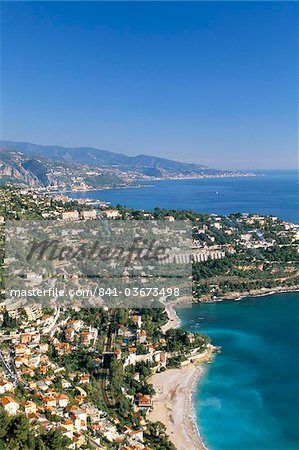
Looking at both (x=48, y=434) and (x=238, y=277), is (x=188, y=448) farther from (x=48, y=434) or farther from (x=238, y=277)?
(x=238, y=277)

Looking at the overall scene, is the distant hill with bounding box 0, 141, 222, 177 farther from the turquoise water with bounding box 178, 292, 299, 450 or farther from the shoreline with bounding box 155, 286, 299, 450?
the shoreline with bounding box 155, 286, 299, 450

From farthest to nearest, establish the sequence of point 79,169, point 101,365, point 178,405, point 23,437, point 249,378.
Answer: point 79,169 < point 249,378 < point 101,365 < point 178,405 < point 23,437

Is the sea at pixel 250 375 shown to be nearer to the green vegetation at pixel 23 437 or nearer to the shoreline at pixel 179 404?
the shoreline at pixel 179 404

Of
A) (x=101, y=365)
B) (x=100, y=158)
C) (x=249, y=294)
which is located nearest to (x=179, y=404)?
(x=101, y=365)

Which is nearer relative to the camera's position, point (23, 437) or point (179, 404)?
point (23, 437)

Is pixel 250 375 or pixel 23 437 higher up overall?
pixel 23 437

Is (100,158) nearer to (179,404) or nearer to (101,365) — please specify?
(101,365)

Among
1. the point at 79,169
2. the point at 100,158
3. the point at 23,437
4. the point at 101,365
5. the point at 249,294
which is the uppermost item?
the point at 100,158
